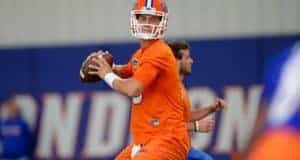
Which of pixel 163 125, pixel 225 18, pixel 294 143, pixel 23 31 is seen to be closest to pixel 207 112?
pixel 163 125

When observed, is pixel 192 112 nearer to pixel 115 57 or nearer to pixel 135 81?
pixel 135 81

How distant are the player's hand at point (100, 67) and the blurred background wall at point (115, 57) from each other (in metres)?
4.58

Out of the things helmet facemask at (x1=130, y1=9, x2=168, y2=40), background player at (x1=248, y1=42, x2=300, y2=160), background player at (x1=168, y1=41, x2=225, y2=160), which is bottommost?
background player at (x1=168, y1=41, x2=225, y2=160)

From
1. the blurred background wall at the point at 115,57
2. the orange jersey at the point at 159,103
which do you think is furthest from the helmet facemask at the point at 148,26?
the blurred background wall at the point at 115,57

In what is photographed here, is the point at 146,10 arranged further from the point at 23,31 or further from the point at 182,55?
the point at 23,31

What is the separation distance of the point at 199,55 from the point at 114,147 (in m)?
1.32

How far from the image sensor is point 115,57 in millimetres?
12711

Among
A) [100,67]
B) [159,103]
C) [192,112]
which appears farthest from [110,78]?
[192,112]

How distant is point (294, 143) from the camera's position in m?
7.01

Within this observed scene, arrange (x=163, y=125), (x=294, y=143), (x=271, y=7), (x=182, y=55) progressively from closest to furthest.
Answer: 1. (x=294, y=143)
2. (x=163, y=125)
3. (x=182, y=55)
4. (x=271, y=7)

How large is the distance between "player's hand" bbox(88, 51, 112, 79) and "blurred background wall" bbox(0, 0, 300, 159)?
15.0ft

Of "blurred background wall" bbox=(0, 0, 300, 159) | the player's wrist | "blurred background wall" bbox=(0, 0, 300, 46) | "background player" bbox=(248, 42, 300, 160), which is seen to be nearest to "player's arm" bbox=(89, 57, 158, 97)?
the player's wrist

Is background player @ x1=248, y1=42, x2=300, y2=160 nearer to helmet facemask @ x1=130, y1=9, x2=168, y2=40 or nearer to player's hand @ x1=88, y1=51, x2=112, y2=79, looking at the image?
helmet facemask @ x1=130, y1=9, x2=168, y2=40

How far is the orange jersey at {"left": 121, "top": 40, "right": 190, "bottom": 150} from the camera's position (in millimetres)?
7891
